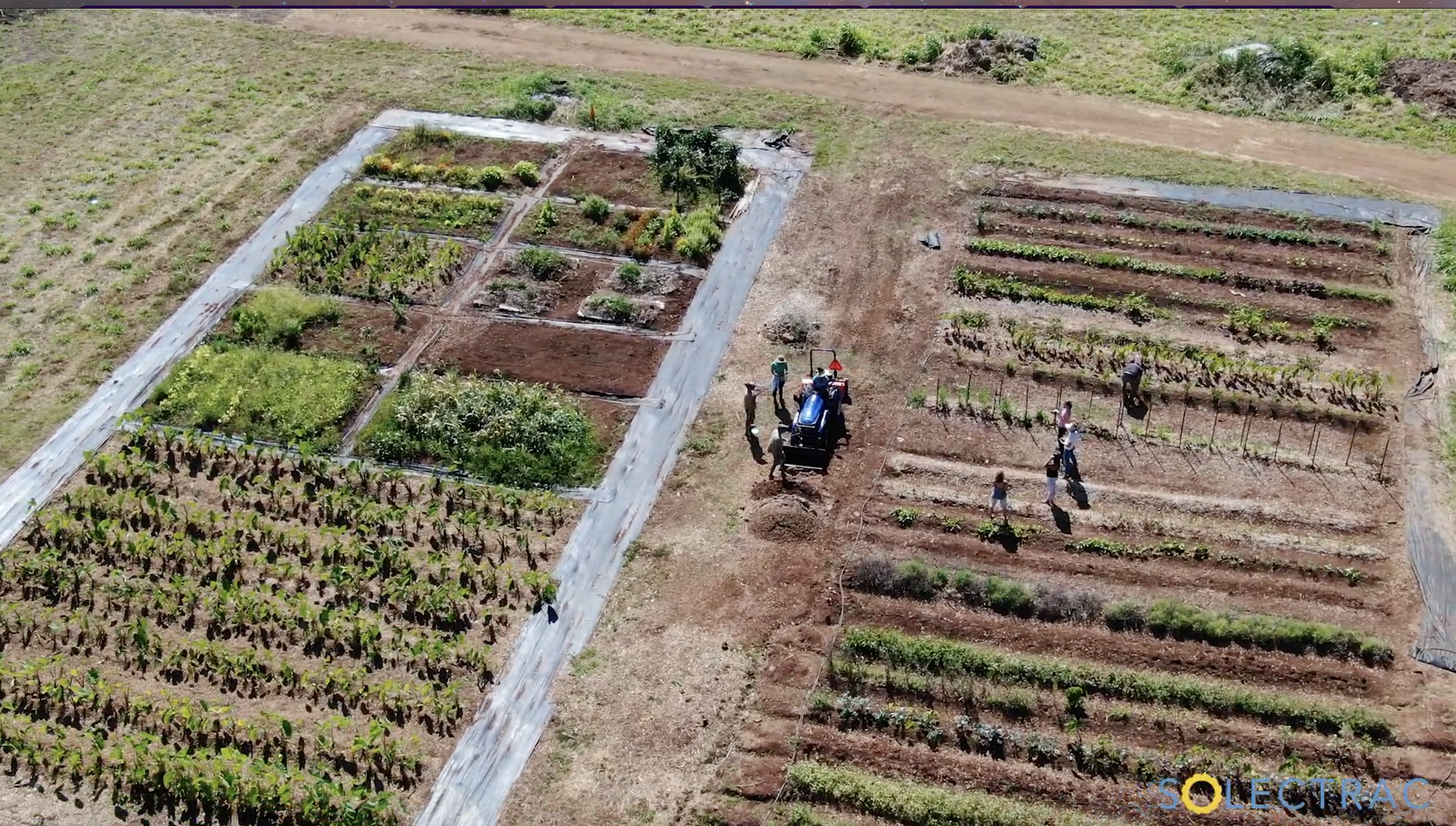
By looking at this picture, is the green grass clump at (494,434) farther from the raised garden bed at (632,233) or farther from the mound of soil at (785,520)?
the raised garden bed at (632,233)

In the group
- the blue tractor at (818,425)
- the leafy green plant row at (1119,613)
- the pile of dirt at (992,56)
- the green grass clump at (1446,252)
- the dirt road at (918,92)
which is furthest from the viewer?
the pile of dirt at (992,56)

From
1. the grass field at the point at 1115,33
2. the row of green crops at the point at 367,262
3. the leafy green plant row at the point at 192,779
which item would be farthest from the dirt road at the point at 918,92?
the leafy green plant row at the point at 192,779

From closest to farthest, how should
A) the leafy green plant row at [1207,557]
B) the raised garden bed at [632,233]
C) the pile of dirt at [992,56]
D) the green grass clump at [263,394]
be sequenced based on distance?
the leafy green plant row at [1207,557] → the green grass clump at [263,394] → the raised garden bed at [632,233] → the pile of dirt at [992,56]

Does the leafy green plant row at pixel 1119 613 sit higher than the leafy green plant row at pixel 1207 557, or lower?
lower

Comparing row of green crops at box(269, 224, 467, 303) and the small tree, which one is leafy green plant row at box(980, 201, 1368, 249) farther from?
row of green crops at box(269, 224, 467, 303)

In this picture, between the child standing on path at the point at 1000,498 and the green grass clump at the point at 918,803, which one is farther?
the child standing on path at the point at 1000,498

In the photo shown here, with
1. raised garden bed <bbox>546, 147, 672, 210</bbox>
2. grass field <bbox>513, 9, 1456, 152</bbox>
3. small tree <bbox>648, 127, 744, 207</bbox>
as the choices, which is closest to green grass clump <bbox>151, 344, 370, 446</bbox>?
raised garden bed <bbox>546, 147, 672, 210</bbox>
